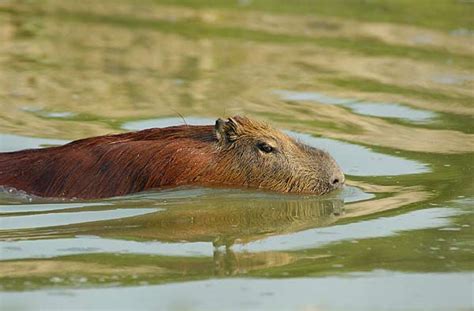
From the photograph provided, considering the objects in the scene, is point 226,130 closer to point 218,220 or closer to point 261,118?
point 218,220

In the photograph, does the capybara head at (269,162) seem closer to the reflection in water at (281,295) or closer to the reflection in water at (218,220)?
the reflection in water at (218,220)

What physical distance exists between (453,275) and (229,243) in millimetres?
1380

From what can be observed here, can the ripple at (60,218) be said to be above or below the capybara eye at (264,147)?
below

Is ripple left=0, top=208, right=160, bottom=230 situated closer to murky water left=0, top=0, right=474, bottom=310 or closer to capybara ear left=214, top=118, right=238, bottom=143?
murky water left=0, top=0, right=474, bottom=310

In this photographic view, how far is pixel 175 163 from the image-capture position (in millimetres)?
8625

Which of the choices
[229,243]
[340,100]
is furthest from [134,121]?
[229,243]

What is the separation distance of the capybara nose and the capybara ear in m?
0.74

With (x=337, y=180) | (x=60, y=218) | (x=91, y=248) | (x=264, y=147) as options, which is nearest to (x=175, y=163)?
(x=264, y=147)

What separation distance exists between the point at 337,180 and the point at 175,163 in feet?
3.73

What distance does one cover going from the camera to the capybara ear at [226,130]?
8812 millimetres

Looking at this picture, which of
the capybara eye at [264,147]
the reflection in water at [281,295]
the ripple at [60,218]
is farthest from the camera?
the capybara eye at [264,147]

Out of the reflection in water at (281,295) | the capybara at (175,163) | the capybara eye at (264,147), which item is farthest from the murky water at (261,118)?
the capybara eye at (264,147)

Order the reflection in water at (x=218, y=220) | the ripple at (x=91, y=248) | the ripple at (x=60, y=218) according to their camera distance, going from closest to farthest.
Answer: the ripple at (x=91, y=248), the reflection in water at (x=218, y=220), the ripple at (x=60, y=218)

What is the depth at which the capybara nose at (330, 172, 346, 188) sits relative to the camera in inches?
346
